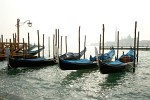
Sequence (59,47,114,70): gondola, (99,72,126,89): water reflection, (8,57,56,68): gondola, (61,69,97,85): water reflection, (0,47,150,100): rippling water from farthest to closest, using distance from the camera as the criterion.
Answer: (8,57,56,68): gondola < (59,47,114,70): gondola < (61,69,97,85): water reflection < (99,72,126,89): water reflection < (0,47,150,100): rippling water

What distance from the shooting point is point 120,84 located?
18.3 m

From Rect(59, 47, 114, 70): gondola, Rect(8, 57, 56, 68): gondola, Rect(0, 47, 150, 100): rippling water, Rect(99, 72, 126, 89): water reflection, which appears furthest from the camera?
Rect(8, 57, 56, 68): gondola

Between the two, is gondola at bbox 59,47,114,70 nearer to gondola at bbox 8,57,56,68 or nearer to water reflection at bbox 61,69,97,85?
water reflection at bbox 61,69,97,85

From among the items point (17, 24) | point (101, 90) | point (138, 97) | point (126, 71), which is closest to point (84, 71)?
point (126, 71)

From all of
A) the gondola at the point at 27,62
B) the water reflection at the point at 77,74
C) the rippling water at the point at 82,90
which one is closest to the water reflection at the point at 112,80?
the rippling water at the point at 82,90

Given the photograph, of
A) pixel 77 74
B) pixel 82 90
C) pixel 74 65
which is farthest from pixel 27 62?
pixel 82 90

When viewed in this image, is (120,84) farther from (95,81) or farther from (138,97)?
(138,97)

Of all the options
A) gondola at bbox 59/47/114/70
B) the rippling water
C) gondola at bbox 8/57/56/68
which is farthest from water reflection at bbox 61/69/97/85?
gondola at bbox 8/57/56/68

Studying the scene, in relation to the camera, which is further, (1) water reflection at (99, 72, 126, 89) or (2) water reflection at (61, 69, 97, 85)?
(2) water reflection at (61, 69, 97, 85)

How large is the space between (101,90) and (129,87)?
2.51 m

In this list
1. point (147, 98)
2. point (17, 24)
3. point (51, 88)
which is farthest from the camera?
point (17, 24)

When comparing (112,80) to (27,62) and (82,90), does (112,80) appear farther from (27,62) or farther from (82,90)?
(27,62)

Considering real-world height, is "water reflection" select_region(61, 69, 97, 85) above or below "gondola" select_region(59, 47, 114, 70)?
below

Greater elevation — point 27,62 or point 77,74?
point 27,62
